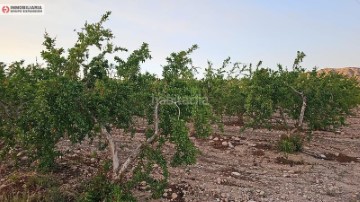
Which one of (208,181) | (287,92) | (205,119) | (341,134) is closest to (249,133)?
(287,92)

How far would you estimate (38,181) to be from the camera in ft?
39.8

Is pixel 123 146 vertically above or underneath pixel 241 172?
above

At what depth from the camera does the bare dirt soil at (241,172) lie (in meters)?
13.0

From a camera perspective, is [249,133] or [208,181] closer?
[208,181]

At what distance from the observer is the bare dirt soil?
12992 millimetres

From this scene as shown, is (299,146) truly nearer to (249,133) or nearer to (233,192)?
(249,133)

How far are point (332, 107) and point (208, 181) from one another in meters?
13.4

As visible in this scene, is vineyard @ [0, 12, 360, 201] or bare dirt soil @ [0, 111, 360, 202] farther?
bare dirt soil @ [0, 111, 360, 202]

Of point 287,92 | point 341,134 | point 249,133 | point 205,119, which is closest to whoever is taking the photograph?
point 205,119

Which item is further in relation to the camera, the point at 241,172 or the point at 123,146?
the point at 241,172

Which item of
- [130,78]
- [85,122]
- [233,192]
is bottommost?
[233,192]

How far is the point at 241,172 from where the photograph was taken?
16.0 metres

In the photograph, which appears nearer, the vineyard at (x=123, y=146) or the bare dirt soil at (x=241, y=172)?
the vineyard at (x=123, y=146)

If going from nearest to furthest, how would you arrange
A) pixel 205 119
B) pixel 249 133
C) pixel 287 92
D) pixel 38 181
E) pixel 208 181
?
pixel 205 119, pixel 38 181, pixel 208 181, pixel 287 92, pixel 249 133
